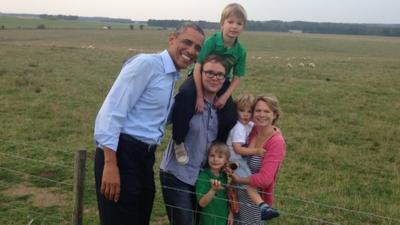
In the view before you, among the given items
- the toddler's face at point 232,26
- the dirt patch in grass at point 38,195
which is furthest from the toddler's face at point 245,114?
the dirt patch in grass at point 38,195

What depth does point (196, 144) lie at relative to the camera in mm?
4027

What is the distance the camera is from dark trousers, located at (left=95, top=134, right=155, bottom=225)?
3.70 m

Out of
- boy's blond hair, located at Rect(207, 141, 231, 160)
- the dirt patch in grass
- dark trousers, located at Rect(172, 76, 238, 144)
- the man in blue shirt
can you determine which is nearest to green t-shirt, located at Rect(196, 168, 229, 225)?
boy's blond hair, located at Rect(207, 141, 231, 160)

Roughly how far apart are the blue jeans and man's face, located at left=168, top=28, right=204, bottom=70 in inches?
38.0

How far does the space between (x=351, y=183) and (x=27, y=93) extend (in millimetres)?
10531

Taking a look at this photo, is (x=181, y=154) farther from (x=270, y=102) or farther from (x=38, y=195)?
(x=38, y=195)

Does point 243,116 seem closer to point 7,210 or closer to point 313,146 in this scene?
point 7,210

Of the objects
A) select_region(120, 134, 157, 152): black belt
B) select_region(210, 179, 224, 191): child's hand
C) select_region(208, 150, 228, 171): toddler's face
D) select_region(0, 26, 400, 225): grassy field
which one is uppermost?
select_region(120, 134, 157, 152): black belt

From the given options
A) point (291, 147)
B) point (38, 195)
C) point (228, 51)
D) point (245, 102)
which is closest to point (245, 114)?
point (245, 102)

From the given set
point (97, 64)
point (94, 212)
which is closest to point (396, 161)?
point (94, 212)

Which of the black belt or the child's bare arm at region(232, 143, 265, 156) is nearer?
the black belt

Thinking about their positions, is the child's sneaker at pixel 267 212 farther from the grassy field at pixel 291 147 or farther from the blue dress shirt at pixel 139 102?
the blue dress shirt at pixel 139 102

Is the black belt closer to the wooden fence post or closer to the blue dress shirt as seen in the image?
the blue dress shirt

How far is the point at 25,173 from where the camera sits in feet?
25.9
